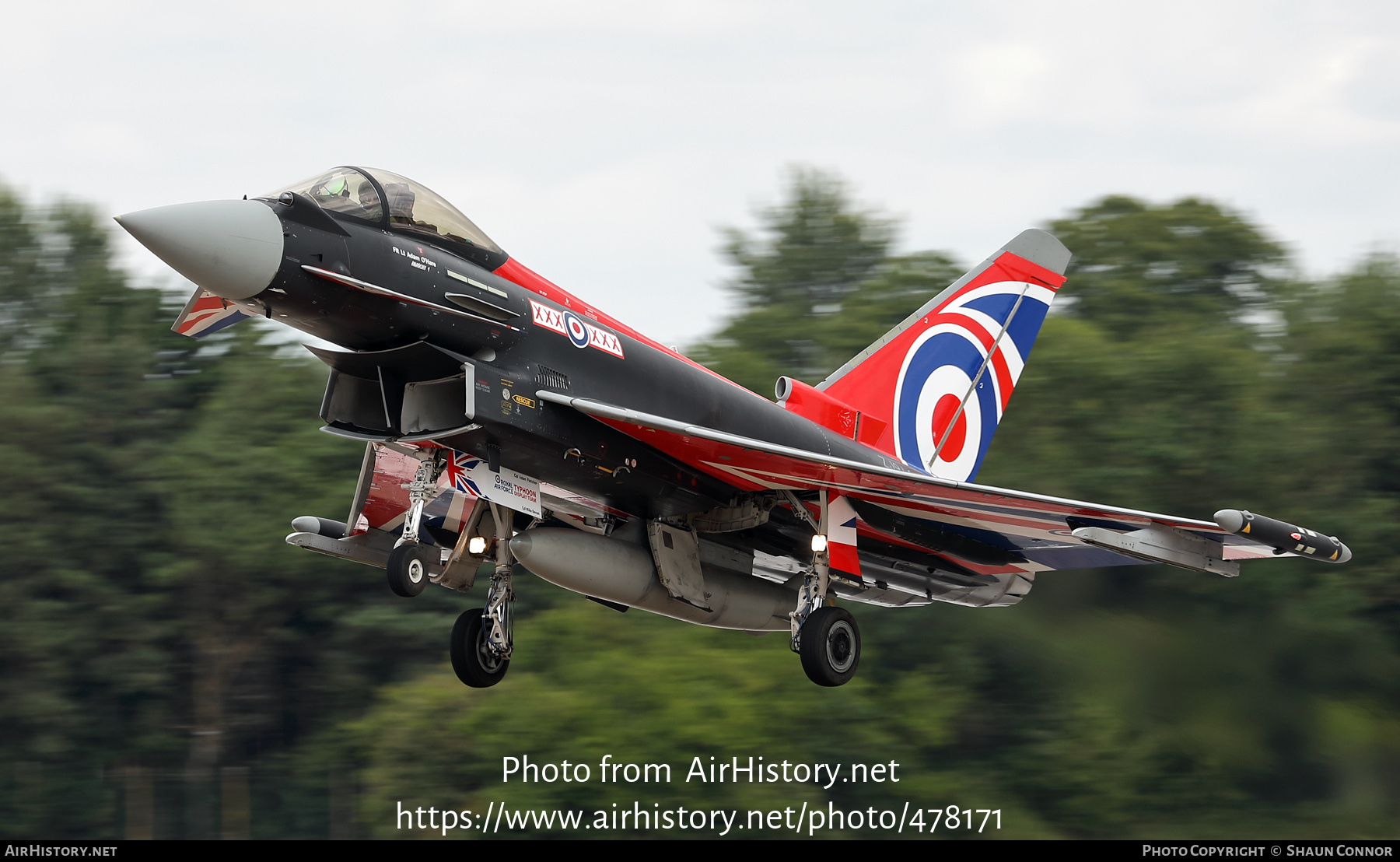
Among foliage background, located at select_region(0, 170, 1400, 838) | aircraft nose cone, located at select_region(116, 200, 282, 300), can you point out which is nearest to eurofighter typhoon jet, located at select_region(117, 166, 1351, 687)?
aircraft nose cone, located at select_region(116, 200, 282, 300)

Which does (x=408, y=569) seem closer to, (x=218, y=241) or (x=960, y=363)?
(x=218, y=241)

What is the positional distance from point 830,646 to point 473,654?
11.3 ft

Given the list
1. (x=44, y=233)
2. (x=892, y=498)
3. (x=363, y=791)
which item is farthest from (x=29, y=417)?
(x=892, y=498)

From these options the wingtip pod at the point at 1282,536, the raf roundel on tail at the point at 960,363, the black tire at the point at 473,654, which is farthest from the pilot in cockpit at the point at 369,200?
the wingtip pod at the point at 1282,536

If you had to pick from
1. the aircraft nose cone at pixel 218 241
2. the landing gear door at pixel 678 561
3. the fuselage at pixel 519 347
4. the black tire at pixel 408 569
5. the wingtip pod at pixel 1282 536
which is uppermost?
the aircraft nose cone at pixel 218 241

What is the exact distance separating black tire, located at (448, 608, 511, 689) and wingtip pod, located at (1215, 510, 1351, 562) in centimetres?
671

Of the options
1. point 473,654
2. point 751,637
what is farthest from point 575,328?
point 751,637

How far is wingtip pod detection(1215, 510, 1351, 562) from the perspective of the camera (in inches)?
441

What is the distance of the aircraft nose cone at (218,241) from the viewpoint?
10.6 metres

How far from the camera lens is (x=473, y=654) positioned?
13578 mm

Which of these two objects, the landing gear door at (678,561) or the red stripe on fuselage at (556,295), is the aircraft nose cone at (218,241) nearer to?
the red stripe on fuselage at (556,295)

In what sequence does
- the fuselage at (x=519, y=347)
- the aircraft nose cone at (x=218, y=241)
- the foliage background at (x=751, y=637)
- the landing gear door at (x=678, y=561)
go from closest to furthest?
the aircraft nose cone at (x=218, y=241)
the fuselage at (x=519, y=347)
the landing gear door at (x=678, y=561)
the foliage background at (x=751, y=637)

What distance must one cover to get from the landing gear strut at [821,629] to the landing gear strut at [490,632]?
2813 mm

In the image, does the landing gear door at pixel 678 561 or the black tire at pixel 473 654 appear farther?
the landing gear door at pixel 678 561
